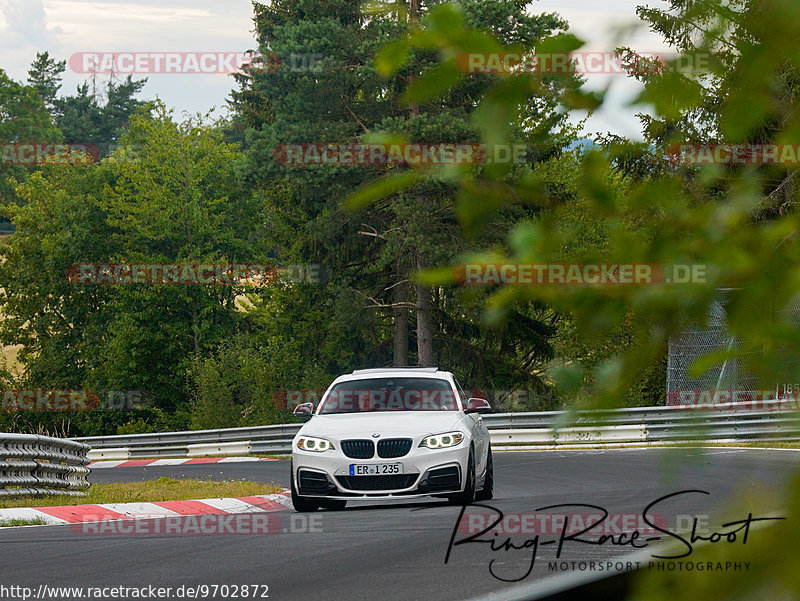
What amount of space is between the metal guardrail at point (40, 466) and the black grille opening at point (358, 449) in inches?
170

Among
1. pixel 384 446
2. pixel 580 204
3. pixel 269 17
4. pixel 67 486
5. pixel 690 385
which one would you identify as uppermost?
pixel 269 17

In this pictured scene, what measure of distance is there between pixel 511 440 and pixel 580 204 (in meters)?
24.9

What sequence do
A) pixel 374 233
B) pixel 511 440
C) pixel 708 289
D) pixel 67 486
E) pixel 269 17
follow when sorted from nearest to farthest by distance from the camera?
pixel 708 289
pixel 67 486
pixel 511 440
pixel 374 233
pixel 269 17

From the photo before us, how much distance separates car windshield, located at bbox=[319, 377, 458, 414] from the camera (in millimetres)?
12680

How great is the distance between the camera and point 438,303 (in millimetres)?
43562

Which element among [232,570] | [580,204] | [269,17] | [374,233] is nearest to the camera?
[580,204]

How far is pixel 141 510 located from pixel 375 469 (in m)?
2.92

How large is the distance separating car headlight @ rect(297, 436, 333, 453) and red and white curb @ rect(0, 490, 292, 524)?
179cm

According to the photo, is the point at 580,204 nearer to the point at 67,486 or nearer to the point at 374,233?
the point at 67,486

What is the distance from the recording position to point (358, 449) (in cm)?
1152

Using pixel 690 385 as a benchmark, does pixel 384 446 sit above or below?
below

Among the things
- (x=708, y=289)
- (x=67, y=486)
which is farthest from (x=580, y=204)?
(x=67, y=486)
